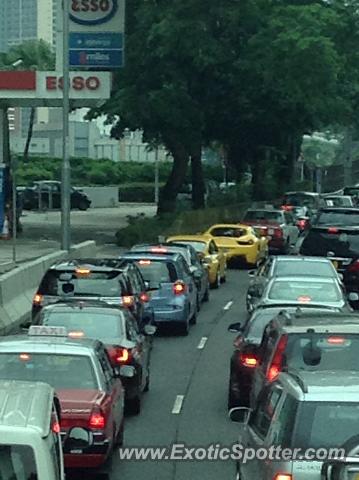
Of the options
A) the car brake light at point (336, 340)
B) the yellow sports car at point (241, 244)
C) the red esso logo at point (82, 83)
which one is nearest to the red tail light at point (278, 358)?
the car brake light at point (336, 340)

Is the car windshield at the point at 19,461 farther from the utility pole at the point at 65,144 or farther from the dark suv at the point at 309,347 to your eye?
the utility pole at the point at 65,144

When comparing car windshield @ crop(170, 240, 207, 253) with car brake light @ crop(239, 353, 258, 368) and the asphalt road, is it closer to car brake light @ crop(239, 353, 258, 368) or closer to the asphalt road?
the asphalt road

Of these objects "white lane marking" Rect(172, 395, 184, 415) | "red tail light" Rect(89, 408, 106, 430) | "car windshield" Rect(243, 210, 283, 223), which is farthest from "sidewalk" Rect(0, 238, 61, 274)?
"red tail light" Rect(89, 408, 106, 430)

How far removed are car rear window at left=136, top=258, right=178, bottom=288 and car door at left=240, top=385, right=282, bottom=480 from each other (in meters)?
15.2

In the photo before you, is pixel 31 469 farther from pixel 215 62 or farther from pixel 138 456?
pixel 215 62

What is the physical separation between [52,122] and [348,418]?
12991 cm

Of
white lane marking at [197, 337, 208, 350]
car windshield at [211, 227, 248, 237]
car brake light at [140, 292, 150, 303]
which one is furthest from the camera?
car windshield at [211, 227, 248, 237]

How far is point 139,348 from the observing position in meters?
17.4

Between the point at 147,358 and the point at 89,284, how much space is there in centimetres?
314

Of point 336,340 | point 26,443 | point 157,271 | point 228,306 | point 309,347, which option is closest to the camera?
point 26,443

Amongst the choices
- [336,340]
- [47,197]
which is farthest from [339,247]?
[47,197]

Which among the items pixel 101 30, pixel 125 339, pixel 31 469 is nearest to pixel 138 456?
pixel 125 339

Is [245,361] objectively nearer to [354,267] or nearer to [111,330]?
[111,330]

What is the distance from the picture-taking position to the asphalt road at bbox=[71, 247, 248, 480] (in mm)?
13891
